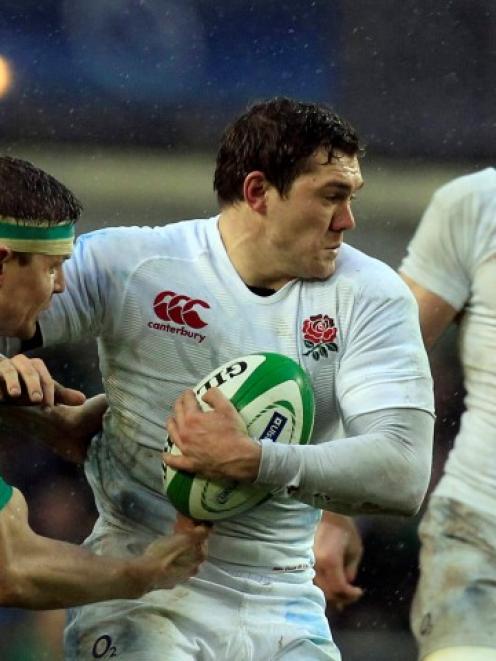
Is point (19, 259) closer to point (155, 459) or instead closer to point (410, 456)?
point (155, 459)

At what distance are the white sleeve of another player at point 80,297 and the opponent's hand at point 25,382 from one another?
0.10 metres

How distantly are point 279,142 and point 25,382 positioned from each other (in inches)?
20.2

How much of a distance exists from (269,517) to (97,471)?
0.29 metres

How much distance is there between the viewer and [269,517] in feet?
7.73

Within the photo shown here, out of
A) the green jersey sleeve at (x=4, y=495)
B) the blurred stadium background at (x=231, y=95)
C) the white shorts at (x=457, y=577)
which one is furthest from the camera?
the blurred stadium background at (x=231, y=95)

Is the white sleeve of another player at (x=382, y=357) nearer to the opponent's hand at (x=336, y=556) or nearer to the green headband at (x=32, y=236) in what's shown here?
the opponent's hand at (x=336, y=556)

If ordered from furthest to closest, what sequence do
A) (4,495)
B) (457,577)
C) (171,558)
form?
1. (457,577)
2. (171,558)
3. (4,495)

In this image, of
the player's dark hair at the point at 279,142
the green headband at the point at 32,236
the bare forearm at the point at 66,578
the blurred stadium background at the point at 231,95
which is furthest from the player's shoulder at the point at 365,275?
the blurred stadium background at the point at 231,95

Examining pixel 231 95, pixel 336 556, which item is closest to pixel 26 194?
pixel 336 556

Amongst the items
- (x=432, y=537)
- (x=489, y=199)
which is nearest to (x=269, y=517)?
(x=432, y=537)

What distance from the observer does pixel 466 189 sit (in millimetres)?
2725

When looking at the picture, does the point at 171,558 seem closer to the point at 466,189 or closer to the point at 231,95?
the point at 466,189

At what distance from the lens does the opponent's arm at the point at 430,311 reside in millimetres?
2684

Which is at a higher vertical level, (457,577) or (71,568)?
(71,568)
